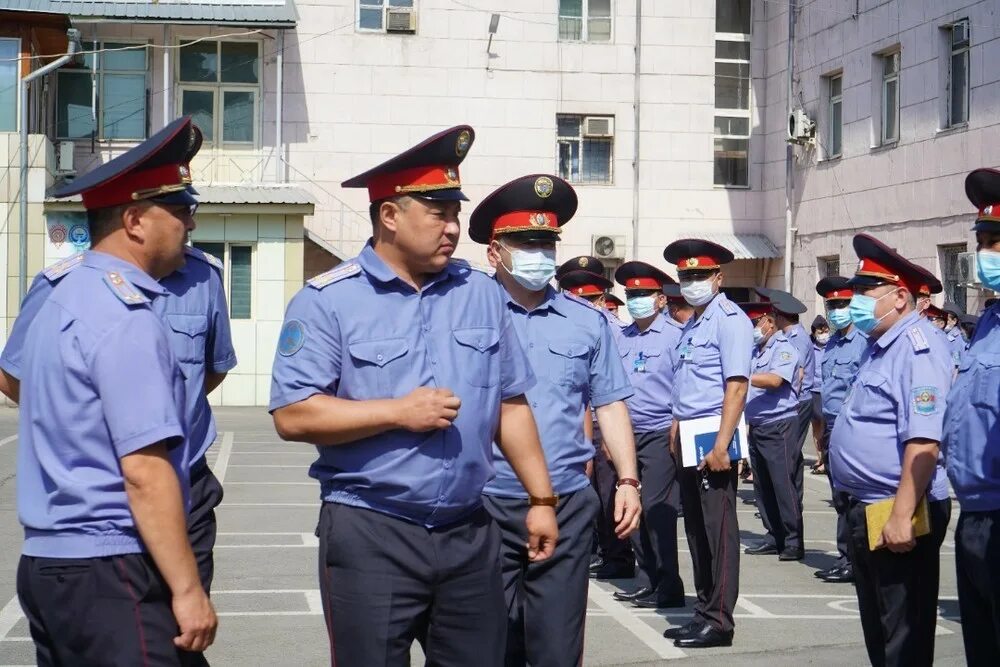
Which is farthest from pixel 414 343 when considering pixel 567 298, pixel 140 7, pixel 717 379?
pixel 140 7

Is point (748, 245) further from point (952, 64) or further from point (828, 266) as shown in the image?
point (952, 64)

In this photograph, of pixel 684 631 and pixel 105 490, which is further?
pixel 684 631

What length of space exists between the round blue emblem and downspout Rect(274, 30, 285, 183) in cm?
2373

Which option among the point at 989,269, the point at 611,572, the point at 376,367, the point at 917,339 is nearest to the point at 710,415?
the point at 917,339

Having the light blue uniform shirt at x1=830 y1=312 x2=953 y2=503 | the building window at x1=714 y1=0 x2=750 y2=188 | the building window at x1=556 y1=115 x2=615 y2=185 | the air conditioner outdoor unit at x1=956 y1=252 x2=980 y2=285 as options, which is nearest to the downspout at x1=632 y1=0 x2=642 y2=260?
the building window at x1=556 y1=115 x2=615 y2=185

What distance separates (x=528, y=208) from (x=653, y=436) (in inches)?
130

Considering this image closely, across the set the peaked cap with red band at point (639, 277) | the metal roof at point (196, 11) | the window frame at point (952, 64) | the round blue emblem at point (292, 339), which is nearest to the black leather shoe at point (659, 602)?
the peaked cap with red band at point (639, 277)

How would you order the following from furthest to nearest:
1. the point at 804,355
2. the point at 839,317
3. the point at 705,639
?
the point at 804,355, the point at 839,317, the point at 705,639

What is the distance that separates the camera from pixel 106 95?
1100 inches

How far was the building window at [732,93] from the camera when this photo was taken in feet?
96.4

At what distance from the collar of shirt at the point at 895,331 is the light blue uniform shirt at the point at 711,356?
6.06ft

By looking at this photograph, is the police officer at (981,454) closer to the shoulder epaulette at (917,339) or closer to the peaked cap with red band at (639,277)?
the shoulder epaulette at (917,339)

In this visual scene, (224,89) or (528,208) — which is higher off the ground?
(224,89)

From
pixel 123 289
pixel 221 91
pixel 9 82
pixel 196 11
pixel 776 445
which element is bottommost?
pixel 776 445
